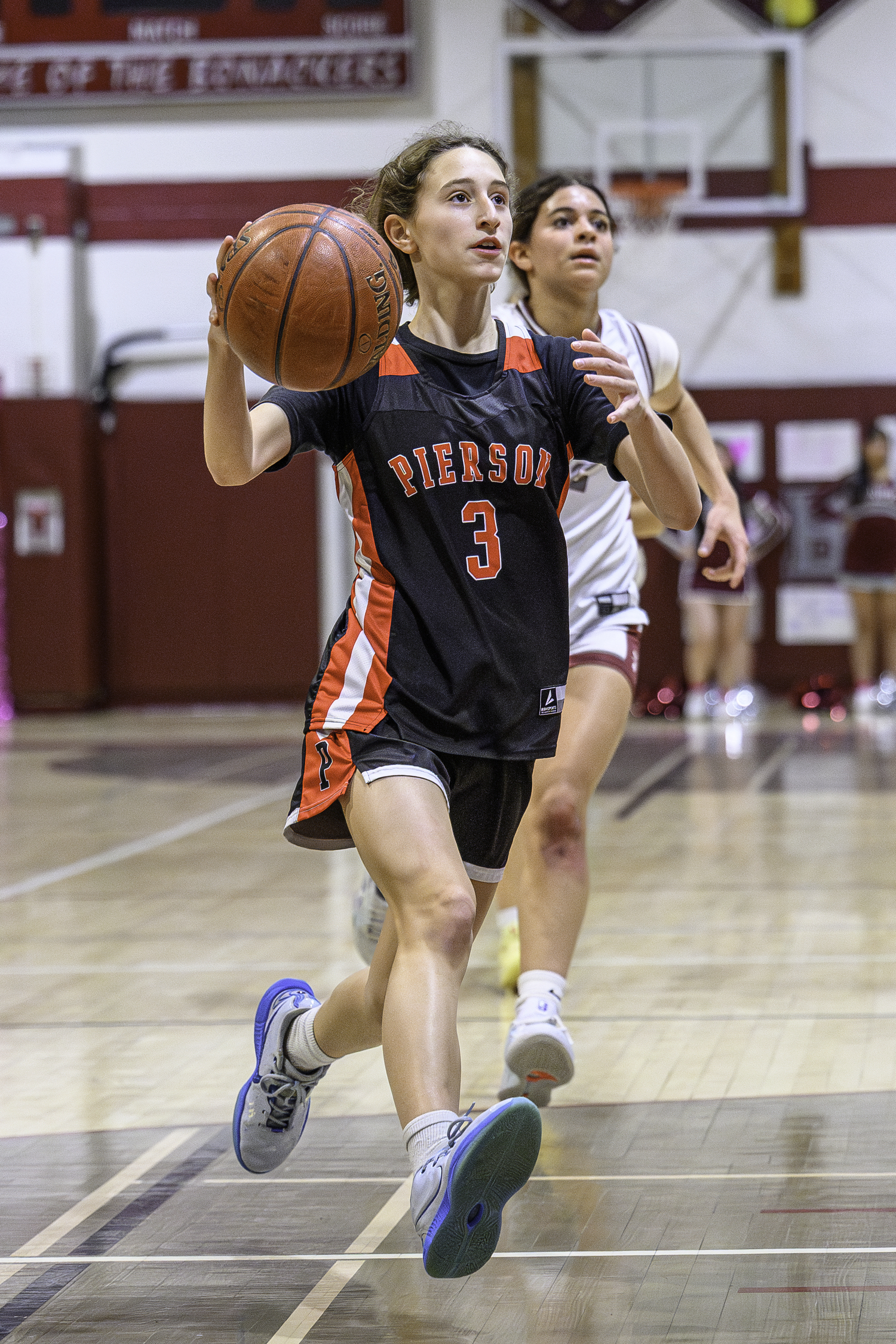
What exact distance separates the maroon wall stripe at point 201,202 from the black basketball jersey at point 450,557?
39.4ft

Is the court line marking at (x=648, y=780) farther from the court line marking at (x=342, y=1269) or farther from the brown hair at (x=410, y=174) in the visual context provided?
the brown hair at (x=410, y=174)

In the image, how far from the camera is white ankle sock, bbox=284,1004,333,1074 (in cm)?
290

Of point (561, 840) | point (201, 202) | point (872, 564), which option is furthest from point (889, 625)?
point (561, 840)

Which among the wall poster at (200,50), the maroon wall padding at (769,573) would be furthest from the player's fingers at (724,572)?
the wall poster at (200,50)

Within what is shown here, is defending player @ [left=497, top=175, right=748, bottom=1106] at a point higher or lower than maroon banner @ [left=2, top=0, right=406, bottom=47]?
lower

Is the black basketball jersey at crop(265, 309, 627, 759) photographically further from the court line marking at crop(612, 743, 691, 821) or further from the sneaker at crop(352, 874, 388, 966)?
the court line marking at crop(612, 743, 691, 821)

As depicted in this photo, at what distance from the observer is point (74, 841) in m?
7.55

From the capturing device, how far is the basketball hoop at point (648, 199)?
528 inches

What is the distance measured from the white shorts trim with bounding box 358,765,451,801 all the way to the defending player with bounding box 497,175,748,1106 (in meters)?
0.96

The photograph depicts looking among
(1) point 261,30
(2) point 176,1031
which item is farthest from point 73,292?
(2) point 176,1031

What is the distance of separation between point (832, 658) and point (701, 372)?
2.53m

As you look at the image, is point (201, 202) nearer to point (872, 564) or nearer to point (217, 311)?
point (872, 564)

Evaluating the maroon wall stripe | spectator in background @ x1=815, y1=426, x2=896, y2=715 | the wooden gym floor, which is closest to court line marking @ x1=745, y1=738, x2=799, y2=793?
the wooden gym floor

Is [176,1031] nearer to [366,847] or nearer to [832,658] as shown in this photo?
[366,847]
